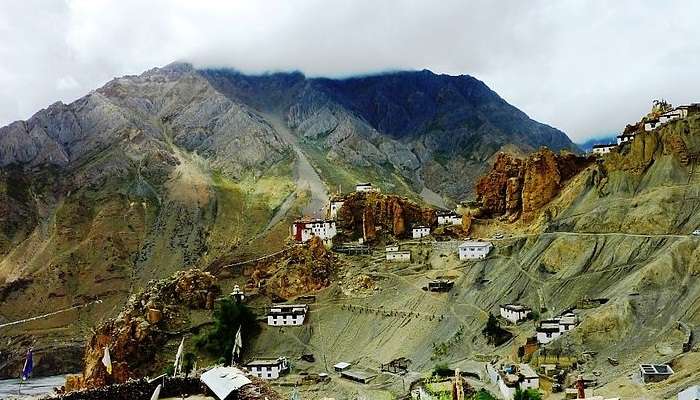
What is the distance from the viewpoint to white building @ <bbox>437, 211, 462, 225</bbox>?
117125 millimetres

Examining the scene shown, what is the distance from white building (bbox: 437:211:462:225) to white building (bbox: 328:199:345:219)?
16.6 metres

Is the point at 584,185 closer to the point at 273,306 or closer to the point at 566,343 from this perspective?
the point at 566,343

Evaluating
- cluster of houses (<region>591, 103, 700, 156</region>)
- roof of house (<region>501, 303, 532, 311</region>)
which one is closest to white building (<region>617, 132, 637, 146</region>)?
cluster of houses (<region>591, 103, 700, 156</region>)

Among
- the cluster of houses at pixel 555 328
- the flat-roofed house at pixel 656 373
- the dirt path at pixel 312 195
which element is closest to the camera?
the flat-roofed house at pixel 656 373

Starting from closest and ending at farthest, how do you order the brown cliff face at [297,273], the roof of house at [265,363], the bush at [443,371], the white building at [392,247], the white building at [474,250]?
the bush at [443,371]
the roof of house at [265,363]
the white building at [474,250]
the brown cliff face at [297,273]
the white building at [392,247]

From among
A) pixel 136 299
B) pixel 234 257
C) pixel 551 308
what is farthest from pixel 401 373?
pixel 234 257

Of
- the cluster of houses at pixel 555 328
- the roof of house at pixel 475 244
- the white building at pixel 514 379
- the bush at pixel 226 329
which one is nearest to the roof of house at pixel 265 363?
the bush at pixel 226 329

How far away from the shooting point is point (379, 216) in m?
119

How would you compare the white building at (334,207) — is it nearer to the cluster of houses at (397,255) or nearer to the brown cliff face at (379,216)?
the brown cliff face at (379,216)

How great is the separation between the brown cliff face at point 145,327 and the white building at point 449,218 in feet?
125

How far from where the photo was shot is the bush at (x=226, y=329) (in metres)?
92.0

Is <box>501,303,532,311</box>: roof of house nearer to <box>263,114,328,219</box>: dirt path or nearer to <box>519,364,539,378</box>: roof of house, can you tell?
<box>519,364,539,378</box>: roof of house

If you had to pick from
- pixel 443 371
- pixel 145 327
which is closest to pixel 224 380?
pixel 443 371

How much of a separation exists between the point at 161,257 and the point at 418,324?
98114 millimetres
